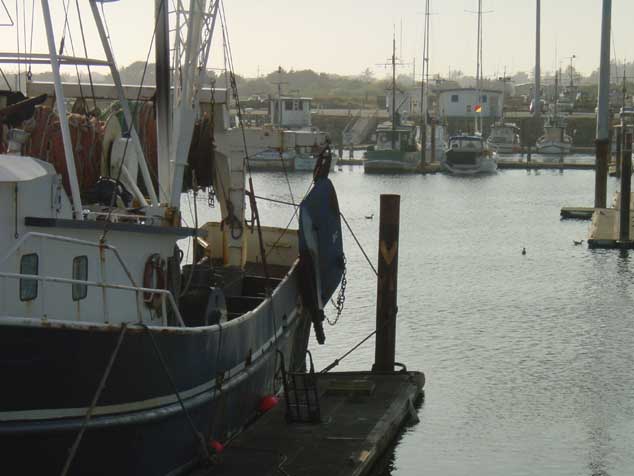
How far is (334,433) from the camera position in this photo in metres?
17.5

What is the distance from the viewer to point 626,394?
23.2 m

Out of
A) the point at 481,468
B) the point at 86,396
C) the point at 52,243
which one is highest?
the point at 52,243

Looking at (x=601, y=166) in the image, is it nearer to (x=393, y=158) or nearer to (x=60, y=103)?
(x=60, y=103)

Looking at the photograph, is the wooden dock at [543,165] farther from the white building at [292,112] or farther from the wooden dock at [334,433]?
the wooden dock at [334,433]

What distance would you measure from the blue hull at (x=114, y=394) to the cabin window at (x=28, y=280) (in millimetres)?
914

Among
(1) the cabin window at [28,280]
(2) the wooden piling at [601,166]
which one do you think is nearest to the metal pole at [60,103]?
(1) the cabin window at [28,280]

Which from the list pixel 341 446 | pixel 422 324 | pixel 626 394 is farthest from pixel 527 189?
pixel 341 446

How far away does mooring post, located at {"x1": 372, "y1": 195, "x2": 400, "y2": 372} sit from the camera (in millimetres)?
21234

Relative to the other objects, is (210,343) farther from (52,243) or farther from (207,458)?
(52,243)

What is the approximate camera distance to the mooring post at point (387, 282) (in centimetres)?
2123

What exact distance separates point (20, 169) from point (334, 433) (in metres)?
6.71

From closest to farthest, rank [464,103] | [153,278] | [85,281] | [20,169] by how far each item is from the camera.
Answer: [20,169]
[85,281]
[153,278]
[464,103]

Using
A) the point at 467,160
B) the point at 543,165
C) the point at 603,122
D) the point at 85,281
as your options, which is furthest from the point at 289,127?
the point at 85,281

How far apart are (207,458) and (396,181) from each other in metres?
76.5
